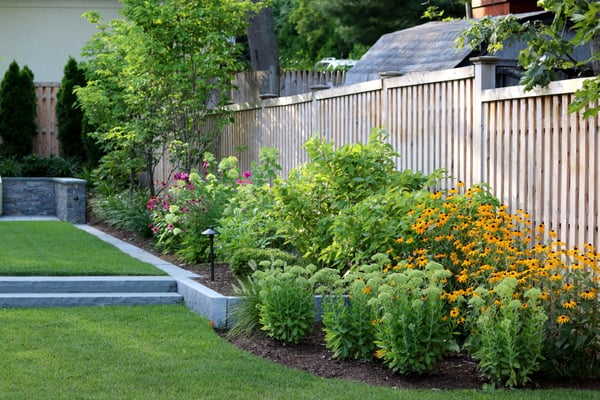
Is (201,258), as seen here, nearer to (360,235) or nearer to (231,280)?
(231,280)

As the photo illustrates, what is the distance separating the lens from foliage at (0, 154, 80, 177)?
1805cm

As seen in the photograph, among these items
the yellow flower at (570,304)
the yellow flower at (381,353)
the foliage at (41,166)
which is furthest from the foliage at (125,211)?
the yellow flower at (570,304)

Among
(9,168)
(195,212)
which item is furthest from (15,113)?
(195,212)

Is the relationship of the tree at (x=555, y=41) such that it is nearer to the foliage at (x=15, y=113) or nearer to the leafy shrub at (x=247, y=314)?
the leafy shrub at (x=247, y=314)

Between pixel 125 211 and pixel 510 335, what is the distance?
30.3 ft

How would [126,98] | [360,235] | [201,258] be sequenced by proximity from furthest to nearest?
1. [126,98]
2. [201,258]
3. [360,235]

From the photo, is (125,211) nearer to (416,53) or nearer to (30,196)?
(30,196)

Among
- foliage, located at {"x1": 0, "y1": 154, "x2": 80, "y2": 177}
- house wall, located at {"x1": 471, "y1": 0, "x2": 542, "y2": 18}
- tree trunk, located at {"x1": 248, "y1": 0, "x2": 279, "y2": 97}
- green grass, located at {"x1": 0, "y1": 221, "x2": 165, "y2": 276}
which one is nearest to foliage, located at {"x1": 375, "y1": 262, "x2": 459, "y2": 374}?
green grass, located at {"x1": 0, "y1": 221, "x2": 165, "y2": 276}

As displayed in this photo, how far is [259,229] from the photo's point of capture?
9148mm

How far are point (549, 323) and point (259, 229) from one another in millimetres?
3921

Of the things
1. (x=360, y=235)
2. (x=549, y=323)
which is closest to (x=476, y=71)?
(x=360, y=235)

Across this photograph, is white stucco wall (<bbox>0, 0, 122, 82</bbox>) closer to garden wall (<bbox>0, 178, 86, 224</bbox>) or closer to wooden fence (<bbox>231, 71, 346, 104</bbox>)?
garden wall (<bbox>0, 178, 86, 224</bbox>)

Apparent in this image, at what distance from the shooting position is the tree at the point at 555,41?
5.85 metres

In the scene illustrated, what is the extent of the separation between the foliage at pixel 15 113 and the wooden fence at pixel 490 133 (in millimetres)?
9848
